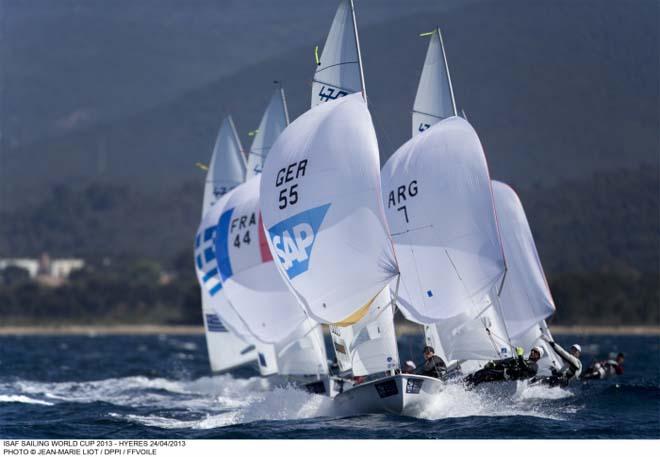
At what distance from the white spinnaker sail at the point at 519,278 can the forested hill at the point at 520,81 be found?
359cm

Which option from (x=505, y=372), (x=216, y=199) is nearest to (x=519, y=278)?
(x=505, y=372)

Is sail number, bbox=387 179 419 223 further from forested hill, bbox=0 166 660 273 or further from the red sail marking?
forested hill, bbox=0 166 660 273

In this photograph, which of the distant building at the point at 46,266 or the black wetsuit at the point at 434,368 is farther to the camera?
the distant building at the point at 46,266

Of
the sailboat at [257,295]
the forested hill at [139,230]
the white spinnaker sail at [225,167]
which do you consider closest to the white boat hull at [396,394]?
the sailboat at [257,295]

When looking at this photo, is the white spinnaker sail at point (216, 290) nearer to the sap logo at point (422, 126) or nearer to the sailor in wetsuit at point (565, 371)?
the sap logo at point (422, 126)

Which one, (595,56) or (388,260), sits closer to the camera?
(388,260)

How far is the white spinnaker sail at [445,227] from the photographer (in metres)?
26.9

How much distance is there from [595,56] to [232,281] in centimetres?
2536

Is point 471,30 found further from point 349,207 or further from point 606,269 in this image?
point 349,207

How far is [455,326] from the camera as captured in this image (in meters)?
29.2

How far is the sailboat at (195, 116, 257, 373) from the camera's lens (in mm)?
38812

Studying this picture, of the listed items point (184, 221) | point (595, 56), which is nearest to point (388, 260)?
point (595, 56)

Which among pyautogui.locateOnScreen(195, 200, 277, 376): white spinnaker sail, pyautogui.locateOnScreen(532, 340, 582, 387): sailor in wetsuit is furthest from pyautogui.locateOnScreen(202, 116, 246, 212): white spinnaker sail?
pyautogui.locateOnScreen(532, 340, 582, 387): sailor in wetsuit

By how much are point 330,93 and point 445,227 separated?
3.99 metres
